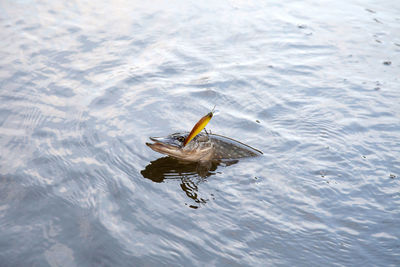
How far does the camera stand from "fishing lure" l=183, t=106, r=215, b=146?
181 inches

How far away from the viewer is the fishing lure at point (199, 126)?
4609mm

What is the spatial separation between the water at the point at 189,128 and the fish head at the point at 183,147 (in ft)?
0.59

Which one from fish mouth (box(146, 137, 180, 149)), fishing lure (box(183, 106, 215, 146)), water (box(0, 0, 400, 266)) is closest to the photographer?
water (box(0, 0, 400, 266))

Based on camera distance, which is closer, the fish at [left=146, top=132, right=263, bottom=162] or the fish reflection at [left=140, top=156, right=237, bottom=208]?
the fish reflection at [left=140, top=156, right=237, bottom=208]

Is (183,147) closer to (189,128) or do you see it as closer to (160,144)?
(160,144)

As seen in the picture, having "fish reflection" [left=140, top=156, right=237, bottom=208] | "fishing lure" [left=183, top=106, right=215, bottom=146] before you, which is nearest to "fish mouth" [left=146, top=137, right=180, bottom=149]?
"fishing lure" [left=183, top=106, right=215, bottom=146]

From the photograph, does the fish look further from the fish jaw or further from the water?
the water

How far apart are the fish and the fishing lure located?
13cm

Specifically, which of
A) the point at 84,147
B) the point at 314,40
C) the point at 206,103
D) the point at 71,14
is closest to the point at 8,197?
the point at 84,147

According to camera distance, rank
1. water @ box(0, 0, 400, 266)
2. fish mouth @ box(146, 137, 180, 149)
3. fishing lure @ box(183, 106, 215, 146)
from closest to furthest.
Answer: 1. water @ box(0, 0, 400, 266)
2. fishing lure @ box(183, 106, 215, 146)
3. fish mouth @ box(146, 137, 180, 149)

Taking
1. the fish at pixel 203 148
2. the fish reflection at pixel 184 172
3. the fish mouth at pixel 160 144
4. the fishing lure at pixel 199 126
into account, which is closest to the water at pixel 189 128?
the fish reflection at pixel 184 172

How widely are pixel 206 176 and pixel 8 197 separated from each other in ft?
7.13

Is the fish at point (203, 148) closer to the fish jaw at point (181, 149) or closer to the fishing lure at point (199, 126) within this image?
the fish jaw at point (181, 149)

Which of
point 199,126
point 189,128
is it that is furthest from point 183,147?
point 189,128
